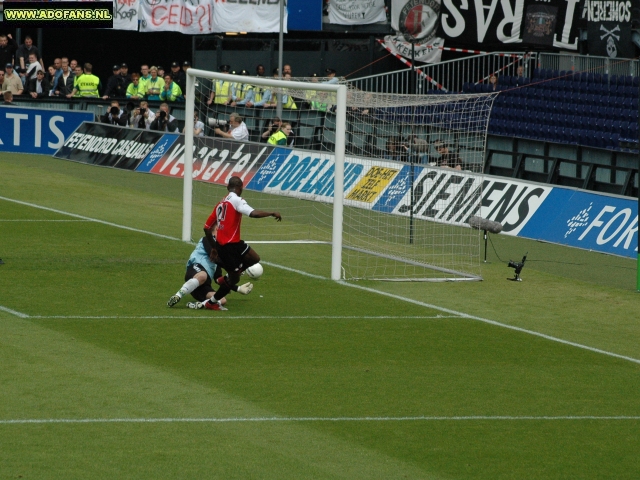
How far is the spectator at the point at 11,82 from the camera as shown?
34438mm

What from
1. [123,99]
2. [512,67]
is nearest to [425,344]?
[512,67]

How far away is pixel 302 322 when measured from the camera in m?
13.6

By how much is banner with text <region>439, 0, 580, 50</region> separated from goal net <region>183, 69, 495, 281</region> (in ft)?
32.4

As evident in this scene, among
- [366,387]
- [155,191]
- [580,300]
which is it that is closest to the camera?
[366,387]

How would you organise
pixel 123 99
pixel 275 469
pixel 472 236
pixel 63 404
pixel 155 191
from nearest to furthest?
pixel 275 469 → pixel 63 404 → pixel 472 236 → pixel 155 191 → pixel 123 99

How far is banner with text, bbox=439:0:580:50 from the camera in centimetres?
3155

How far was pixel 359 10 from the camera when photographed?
3484 cm

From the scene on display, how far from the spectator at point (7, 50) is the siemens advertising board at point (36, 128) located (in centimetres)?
493

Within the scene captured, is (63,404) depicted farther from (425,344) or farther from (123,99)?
(123,99)

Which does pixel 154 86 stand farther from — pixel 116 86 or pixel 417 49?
pixel 417 49

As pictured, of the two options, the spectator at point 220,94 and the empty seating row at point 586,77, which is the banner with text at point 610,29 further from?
the spectator at point 220,94

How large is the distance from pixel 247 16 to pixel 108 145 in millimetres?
6711

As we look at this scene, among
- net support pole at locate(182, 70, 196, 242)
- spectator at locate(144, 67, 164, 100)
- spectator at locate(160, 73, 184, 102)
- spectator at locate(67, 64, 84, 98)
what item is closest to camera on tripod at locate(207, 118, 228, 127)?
net support pole at locate(182, 70, 196, 242)

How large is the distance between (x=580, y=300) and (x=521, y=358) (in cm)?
390
